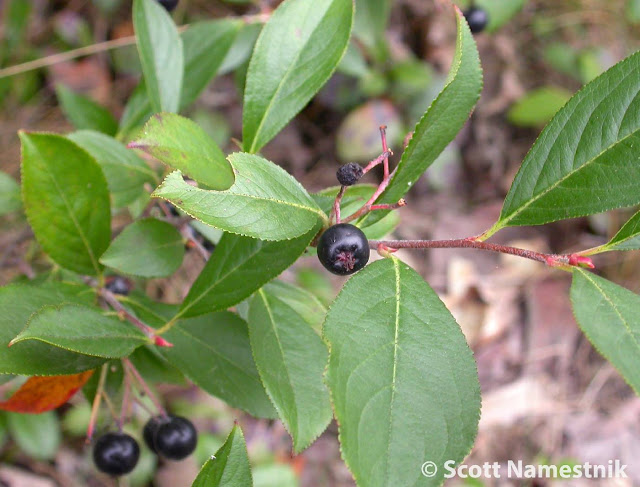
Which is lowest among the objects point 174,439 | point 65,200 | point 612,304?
point 174,439

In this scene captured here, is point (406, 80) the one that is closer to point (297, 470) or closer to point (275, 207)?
point (297, 470)

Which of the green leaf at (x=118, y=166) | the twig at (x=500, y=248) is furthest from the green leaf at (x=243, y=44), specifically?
the twig at (x=500, y=248)

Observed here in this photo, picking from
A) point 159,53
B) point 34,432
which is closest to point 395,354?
→ point 159,53

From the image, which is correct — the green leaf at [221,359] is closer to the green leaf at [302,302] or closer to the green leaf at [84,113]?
the green leaf at [302,302]

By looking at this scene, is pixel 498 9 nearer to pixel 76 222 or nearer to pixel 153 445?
pixel 76 222

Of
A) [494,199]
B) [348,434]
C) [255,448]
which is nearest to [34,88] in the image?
[255,448]

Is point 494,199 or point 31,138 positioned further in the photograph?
point 494,199
